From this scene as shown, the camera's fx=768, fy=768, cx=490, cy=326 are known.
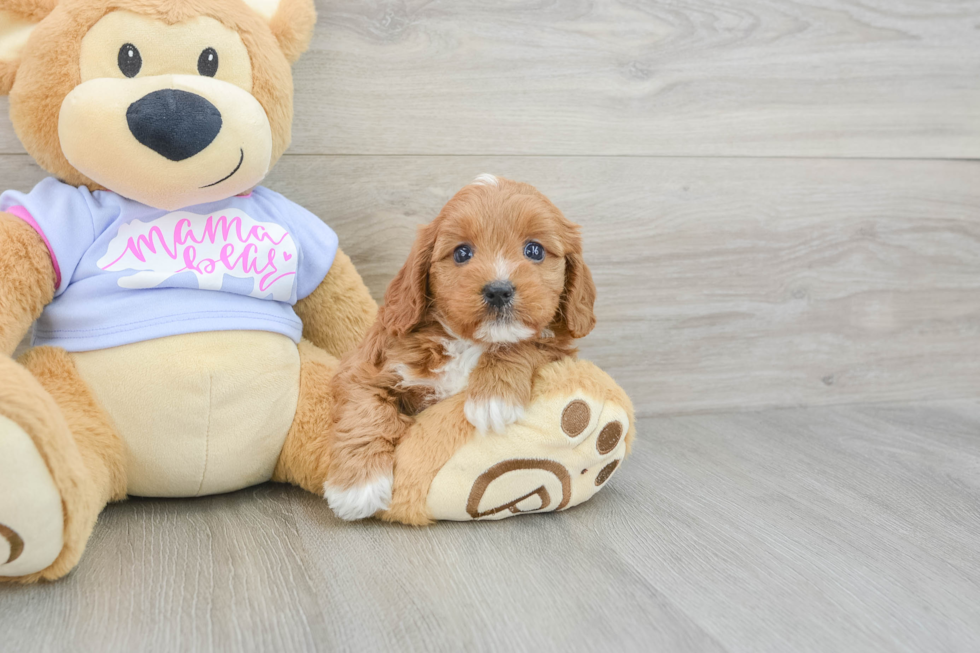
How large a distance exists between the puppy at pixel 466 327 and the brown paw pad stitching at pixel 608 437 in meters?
0.11

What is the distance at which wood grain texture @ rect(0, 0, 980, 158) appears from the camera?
4.00 ft

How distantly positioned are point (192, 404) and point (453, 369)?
1.03 feet

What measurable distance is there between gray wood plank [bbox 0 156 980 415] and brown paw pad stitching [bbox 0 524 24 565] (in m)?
0.66

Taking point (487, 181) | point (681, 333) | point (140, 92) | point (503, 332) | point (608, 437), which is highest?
point (140, 92)

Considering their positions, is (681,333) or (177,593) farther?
(681,333)

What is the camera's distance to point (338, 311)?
1.10 meters

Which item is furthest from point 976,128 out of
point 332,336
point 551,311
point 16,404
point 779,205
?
point 16,404

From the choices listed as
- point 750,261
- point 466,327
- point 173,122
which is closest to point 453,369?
point 466,327

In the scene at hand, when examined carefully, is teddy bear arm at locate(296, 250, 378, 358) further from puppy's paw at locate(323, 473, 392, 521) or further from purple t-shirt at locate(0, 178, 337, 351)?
puppy's paw at locate(323, 473, 392, 521)

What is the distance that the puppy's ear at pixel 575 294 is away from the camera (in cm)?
92

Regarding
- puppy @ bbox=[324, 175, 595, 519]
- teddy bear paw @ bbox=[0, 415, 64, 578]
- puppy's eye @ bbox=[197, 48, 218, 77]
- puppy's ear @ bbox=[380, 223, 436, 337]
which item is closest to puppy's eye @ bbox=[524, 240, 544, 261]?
puppy @ bbox=[324, 175, 595, 519]

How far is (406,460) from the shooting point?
3.02ft

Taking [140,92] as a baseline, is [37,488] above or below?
below

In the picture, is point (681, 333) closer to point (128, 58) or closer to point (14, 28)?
point (128, 58)
